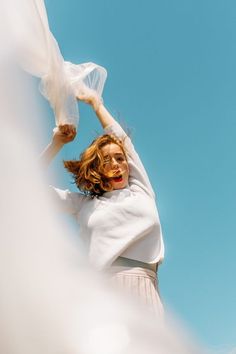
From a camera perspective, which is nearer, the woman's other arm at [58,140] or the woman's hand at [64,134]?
the woman's other arm at [58,140]

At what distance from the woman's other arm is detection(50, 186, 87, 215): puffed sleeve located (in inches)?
8.0

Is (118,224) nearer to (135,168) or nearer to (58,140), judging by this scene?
(135,168)

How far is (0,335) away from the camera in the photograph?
245cm

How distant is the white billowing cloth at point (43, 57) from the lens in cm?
355

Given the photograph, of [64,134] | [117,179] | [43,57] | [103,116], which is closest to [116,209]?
[117,179]

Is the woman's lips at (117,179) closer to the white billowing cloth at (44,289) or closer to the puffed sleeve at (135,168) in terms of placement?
the puffed sleeve at (135,168)

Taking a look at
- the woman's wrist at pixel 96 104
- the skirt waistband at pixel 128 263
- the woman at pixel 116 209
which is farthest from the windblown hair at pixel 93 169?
the skirt waistband at pixel 128 263

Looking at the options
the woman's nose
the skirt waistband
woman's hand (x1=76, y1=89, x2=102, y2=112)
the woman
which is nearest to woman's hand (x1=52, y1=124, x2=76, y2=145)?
the woman

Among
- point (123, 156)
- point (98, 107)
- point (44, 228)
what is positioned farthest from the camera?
point (98, 107)

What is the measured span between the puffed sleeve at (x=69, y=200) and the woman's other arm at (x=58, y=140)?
8.0 inches

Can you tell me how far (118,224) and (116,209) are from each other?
0.10 metres

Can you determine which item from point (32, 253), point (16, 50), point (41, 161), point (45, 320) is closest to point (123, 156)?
point (41, 161)

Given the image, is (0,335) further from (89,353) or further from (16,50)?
(16,50)

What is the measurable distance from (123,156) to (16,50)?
3.09 feet
